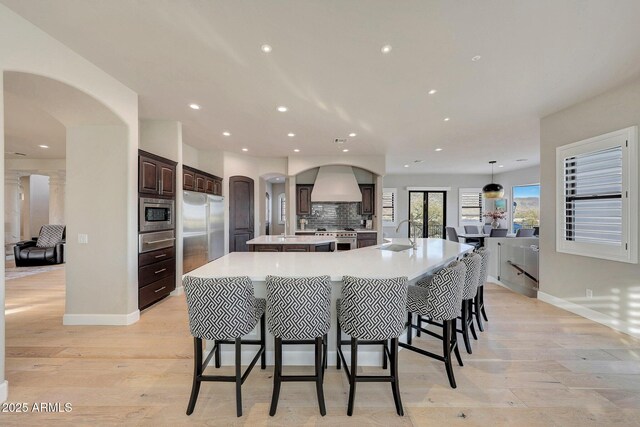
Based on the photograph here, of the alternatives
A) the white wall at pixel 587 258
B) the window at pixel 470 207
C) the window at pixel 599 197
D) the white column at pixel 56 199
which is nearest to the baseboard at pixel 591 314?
the white wall at pixel 587 258

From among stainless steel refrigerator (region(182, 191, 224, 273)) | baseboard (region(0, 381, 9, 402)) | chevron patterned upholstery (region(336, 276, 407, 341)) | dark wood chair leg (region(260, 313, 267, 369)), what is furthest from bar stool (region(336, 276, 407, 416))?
stainless steel refrigerator (region(182, 191, 224, 273))

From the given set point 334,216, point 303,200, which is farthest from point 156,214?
point 334,216

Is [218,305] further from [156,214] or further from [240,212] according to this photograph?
[240,212]

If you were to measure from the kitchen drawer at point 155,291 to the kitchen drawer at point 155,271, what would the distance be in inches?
2.3

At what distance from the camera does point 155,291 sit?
368 cm

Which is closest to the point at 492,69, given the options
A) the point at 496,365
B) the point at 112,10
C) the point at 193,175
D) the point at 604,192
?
the point at 604,192

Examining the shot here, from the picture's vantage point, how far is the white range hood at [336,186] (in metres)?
6.91

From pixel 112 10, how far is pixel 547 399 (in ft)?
13.7

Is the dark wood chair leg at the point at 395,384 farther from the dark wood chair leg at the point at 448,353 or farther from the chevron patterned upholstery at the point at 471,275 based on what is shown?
the chevron patterned upholstery at the point at 471,275

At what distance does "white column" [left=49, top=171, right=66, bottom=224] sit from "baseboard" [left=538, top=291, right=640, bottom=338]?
11224mm

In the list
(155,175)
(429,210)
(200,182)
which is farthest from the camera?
(429,210)

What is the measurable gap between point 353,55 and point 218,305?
7.65 feet

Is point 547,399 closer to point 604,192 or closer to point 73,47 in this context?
point 604,192

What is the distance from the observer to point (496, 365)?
7.73 ft
